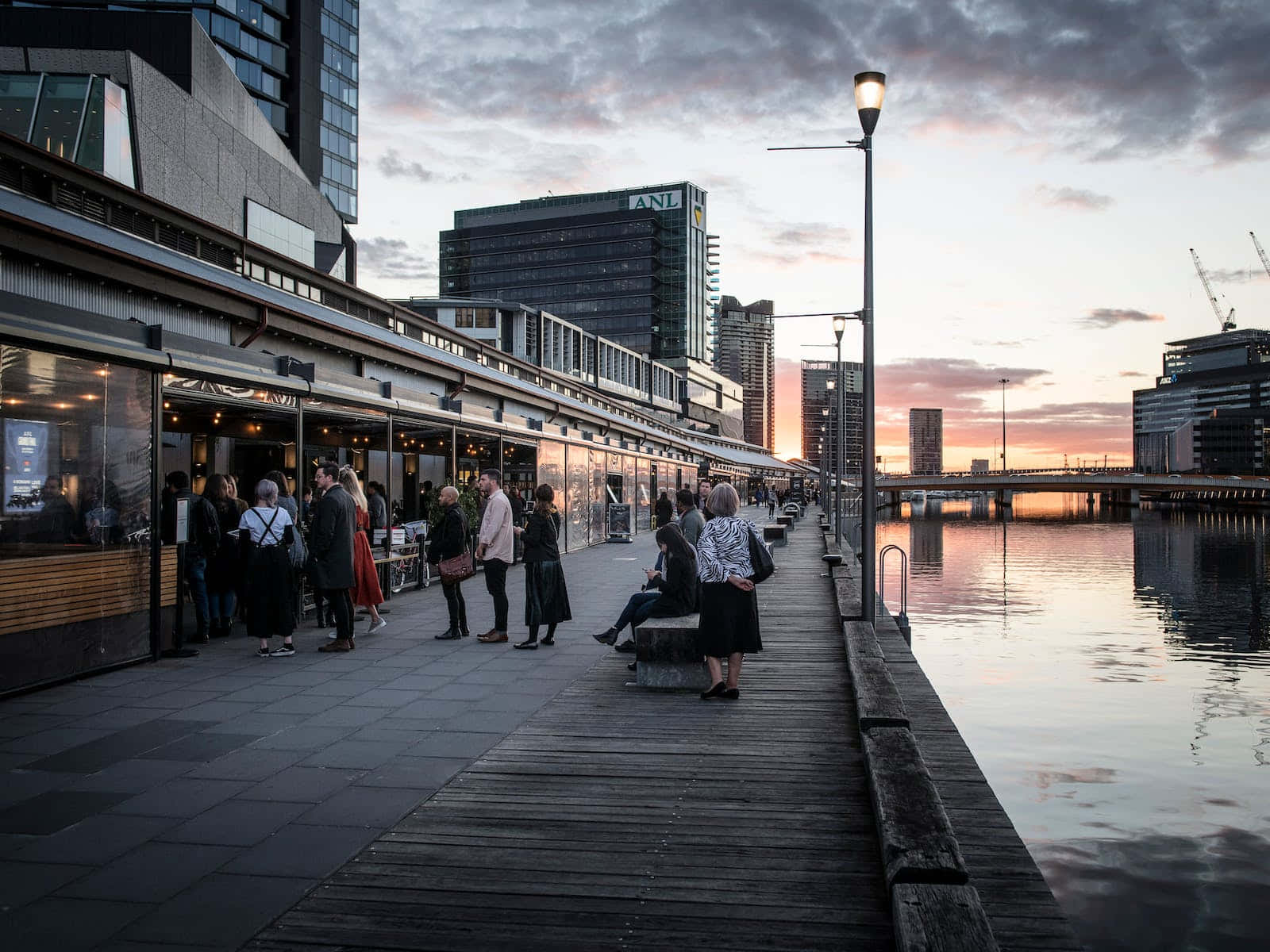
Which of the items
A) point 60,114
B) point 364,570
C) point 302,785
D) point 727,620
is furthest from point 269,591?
point 60,114

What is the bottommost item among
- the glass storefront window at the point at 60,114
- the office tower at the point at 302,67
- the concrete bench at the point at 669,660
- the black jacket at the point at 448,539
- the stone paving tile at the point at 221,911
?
the stone paving tile at the point at 221,911

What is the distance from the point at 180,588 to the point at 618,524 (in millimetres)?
20388

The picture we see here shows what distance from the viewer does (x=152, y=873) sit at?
441 cm

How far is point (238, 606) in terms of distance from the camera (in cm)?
1269

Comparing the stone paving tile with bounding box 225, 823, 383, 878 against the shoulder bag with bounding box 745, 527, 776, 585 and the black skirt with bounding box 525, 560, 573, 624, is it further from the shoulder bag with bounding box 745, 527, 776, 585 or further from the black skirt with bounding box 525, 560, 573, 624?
the black skirt with bounding box 525, 560, 573, 624

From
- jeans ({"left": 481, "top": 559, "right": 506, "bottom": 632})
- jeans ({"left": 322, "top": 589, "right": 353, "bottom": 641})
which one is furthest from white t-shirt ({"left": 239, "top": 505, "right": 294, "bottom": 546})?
jeans ({"left": 481, "top": 559, "right": 506, "bottom": 632})

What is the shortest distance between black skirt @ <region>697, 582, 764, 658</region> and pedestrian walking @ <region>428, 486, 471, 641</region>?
4154 millimetres

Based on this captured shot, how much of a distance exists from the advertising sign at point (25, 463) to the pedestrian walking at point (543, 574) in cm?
467

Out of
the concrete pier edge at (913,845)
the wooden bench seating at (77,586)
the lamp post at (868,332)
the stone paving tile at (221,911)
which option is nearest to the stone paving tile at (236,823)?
the stone paving tile at (221,911)

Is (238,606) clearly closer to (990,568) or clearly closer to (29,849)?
(29,849)

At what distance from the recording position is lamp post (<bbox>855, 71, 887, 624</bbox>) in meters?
12.0

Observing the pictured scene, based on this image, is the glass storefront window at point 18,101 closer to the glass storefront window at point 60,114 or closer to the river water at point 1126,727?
the glass storefront window at point 60,114

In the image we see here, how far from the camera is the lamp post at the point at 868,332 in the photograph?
11969 millimetres

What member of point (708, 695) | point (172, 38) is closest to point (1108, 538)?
point (172, 38)
